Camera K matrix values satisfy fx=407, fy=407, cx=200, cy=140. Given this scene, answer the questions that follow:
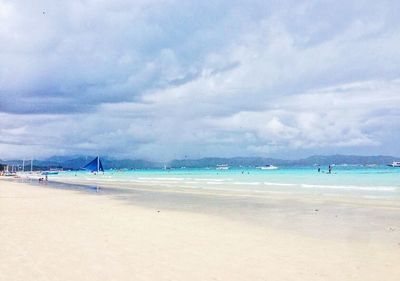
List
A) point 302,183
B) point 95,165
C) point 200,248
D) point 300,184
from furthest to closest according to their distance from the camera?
point 95,165 < point 302,183 < point 300,184 < point 200,248

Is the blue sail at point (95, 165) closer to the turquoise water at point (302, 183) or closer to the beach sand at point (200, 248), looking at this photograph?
the turquoise water at point (302, 183)

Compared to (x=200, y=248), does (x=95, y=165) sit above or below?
above

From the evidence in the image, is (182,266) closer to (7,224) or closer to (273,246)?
(273,246)

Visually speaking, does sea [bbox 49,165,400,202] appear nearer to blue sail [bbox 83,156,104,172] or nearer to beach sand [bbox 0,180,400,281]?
beach sand [bbox 0,180,400,281]

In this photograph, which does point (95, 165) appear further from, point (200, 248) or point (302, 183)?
point (200, 248)

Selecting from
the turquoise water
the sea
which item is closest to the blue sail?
the turquoise water

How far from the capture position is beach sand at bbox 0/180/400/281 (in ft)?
26.1

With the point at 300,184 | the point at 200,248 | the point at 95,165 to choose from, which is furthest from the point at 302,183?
the point at 95,165

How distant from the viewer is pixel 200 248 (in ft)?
34.1

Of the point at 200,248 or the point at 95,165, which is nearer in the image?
the point at 200,248

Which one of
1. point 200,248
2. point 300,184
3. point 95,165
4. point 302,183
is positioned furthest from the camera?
point 95,165

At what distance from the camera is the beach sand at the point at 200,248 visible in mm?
7941

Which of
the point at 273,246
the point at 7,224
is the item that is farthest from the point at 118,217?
the point at 273,246

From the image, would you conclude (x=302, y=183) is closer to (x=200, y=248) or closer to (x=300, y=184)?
(x=300, y=184)
